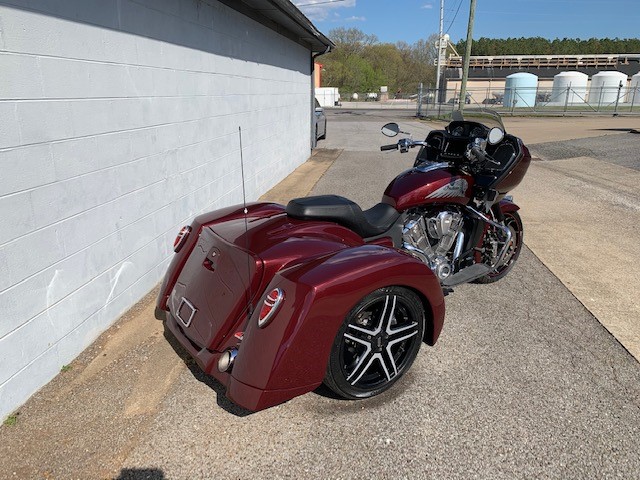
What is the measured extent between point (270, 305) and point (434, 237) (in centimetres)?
190

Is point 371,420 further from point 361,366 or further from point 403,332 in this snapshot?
point 403,332

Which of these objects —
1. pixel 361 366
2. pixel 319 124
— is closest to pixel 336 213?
pixel 361 366

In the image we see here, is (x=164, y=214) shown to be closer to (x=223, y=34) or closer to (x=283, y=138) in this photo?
(x=223, y=34)

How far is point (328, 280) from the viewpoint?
2.22 meters

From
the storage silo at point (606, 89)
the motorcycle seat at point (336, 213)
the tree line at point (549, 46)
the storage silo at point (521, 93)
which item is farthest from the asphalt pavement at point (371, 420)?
the tree line at point (549, 46)

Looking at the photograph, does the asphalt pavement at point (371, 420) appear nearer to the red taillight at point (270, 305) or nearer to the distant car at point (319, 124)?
the red taillight at point (270, 305)

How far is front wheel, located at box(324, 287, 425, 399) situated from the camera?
2428mm

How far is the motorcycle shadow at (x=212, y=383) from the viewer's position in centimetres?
259

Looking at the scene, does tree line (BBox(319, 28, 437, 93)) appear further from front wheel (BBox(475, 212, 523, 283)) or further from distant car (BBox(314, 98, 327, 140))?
front wheel (BBox(475, 212, 523, 283))

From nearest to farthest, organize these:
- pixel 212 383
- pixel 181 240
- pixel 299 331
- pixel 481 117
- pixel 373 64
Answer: pixel 299 331, pixel 212 383, pixel 181 240, pixel 481 117, pixel 373 64

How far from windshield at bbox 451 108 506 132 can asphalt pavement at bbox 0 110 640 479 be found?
1822 mm

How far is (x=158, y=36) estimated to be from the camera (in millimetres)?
4113

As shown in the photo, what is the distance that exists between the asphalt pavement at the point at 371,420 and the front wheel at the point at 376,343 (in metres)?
0.14

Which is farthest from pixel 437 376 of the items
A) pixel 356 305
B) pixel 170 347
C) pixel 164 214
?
pixel 164 214
